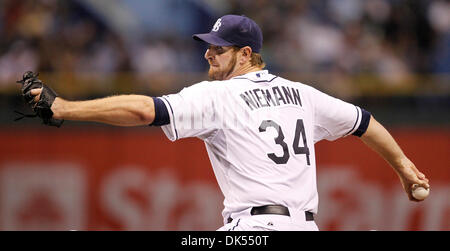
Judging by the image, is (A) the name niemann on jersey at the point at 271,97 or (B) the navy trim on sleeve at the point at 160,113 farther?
(A) the name niemann on jersey at the point at 271,97

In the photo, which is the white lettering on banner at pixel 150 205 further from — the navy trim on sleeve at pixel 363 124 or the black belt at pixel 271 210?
the black belt at pixel 271 210

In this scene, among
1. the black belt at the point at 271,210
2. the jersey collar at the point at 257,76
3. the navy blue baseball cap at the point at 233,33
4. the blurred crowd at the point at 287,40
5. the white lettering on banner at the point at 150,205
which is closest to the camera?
the black belt at the point at 271,210

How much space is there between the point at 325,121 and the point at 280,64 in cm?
531

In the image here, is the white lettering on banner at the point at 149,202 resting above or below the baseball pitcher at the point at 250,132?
below

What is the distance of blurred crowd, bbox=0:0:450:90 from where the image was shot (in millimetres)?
10336

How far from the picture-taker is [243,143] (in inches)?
188

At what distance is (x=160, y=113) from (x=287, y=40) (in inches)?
252

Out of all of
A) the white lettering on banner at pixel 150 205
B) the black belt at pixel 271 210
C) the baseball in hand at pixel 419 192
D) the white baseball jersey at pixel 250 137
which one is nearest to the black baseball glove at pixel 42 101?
the white baseball jersey at pixel 250 137

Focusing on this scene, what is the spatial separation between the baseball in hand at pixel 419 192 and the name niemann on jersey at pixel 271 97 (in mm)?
1079

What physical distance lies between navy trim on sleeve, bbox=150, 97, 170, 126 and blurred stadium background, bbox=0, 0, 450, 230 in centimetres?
484

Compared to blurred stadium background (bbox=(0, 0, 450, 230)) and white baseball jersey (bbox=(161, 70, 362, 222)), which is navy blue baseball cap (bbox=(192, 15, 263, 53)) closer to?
white baseball jersey (bbox=(161, 70, 362, 222))

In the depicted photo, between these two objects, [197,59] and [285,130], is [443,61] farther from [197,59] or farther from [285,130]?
[285,130]

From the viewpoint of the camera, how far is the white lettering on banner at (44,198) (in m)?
9.40

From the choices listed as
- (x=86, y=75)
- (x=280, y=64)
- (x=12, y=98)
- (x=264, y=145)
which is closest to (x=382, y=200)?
(x=280, y=64)
